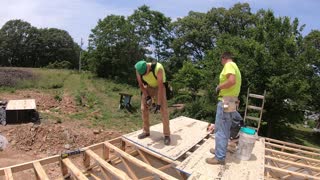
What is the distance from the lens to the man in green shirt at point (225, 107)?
12.4ft

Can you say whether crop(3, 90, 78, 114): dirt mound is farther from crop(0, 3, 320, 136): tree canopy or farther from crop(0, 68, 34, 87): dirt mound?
crop(0, 3, 320, 136): tree canopy

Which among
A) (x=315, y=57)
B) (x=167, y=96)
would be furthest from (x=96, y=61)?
(x=167, y=96)

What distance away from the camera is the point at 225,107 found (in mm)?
3869

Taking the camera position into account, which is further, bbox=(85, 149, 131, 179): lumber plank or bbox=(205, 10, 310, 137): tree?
bbox=(205, 10, 310, 137): tree

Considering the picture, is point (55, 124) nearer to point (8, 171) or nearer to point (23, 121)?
point (23, 121)

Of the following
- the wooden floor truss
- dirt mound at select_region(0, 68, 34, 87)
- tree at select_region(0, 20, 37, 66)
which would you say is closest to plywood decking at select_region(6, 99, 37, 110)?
dirt mound at select_region(0, 68, 34, 87)

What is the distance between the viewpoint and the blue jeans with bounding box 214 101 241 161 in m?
3.82

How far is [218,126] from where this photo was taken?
12.9 feet

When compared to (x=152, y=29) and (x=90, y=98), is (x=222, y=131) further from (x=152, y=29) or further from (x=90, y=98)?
(x=152, y=29)

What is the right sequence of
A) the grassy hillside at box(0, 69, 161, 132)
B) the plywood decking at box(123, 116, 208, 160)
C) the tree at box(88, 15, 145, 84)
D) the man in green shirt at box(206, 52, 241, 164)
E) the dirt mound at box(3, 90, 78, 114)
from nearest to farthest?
the man in green shirt at box(206, 52, 241, 164), the plywood decking at box(123, 116, 208, 160), the grassy hillside at box(0, 69, 161, 132), the dirt mound at box(3, 90, 78, 114), the tree at box(88, 15, 145, 84)

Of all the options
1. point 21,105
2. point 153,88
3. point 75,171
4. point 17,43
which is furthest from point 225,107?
point 17,43

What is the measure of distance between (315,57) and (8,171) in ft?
43.2

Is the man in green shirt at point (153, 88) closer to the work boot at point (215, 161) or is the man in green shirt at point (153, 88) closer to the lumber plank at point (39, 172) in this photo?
the work boot at point (215, 161)

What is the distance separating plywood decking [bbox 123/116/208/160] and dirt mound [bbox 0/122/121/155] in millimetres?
4568
